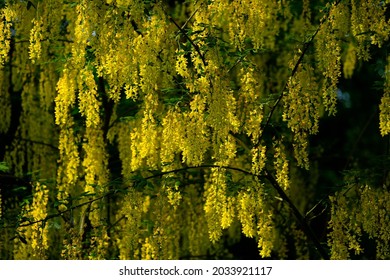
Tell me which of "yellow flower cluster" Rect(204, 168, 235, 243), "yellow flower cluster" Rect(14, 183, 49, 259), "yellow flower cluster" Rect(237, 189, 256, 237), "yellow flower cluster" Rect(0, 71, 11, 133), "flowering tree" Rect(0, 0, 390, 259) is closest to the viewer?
"flowering tree" Rect(0, 0, 390, 259)

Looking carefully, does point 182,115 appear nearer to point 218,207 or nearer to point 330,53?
point 218,207

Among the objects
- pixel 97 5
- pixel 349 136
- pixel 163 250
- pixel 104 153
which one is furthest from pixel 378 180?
pixel 349 136

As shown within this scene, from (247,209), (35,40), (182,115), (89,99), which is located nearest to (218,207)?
(247,209)

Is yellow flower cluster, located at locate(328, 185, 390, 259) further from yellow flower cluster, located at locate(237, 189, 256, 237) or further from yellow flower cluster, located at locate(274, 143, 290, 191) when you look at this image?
yellow flower cluster, located at locate(237, 189, 256, 237)

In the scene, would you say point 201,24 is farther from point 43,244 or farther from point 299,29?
point 299,29

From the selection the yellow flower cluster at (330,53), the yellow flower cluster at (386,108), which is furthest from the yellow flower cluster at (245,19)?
the yellow flower cluster at (386,108)

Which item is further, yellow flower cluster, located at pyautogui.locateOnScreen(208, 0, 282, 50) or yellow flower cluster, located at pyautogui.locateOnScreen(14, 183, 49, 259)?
yellow flower cluster, located at pyautogui.locateOnScreen(14, 183, 49, 259)

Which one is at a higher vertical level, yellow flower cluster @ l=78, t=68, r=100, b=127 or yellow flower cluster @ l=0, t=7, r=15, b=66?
yellow flower cluster @ l=0, t=7, r=15, b=66

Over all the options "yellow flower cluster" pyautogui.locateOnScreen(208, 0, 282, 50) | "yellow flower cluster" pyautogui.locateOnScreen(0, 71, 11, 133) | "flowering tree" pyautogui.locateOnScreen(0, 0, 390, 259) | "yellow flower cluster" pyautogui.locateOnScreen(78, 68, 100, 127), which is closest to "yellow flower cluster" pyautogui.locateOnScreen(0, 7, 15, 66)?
"flowering tree" pyautogui.locateOnScreen(0, 0, 390, 259)

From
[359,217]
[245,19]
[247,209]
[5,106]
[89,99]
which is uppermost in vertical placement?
[5,106]

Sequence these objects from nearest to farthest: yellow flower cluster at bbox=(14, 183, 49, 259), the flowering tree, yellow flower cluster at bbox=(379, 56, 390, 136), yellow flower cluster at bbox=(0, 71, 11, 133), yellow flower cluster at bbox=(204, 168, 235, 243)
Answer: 1. the flowering tree
2. yellow flower cluster at bbox=(379, 56, 390, 136)
3. yellow flower cluster at bbox=(204, 168, 235, 243)
4. yellow flower cluster at bbox=(14, 183, 49, 259)
5. yellow flower cluster at bbox=(0, 71, 11, 133)

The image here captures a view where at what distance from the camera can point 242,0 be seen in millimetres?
5547

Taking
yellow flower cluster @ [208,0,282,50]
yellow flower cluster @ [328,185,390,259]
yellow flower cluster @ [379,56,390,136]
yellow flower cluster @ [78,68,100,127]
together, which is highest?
yellow flower cluster @ [208,0,282,50]
